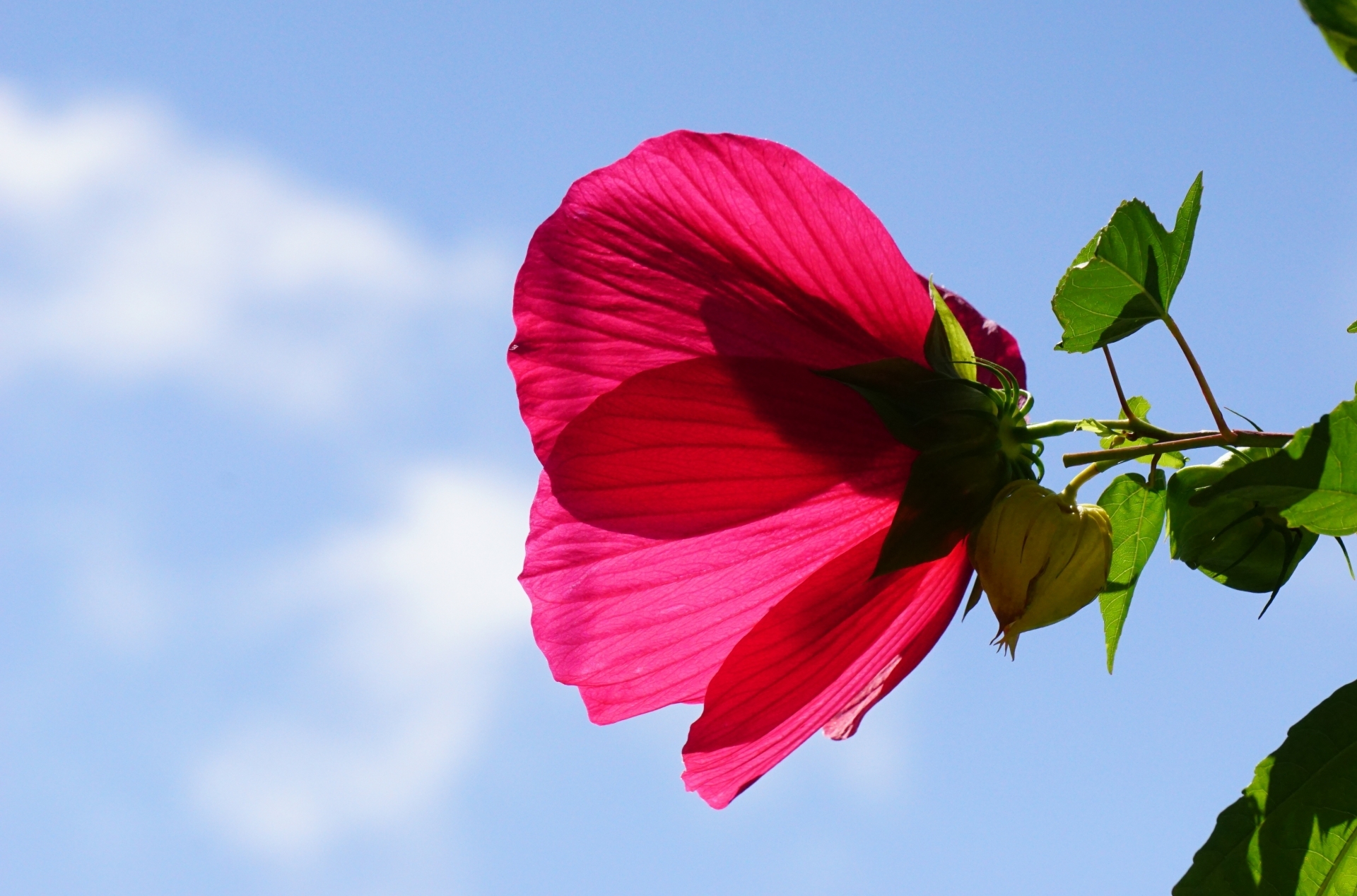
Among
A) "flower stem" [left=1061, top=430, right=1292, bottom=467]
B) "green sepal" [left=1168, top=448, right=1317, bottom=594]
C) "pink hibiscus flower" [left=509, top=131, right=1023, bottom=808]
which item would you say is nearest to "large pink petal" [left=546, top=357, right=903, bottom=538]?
"pink hibiscus flower" [left=509, top=131, right=1023, bottom=808]

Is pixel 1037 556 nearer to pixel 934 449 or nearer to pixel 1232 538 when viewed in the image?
→ pixel 934 449

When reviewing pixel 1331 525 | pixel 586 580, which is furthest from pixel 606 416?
pixel 1331 525

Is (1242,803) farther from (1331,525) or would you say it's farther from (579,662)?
(579,662)

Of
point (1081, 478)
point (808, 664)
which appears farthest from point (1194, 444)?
point (808, 664)

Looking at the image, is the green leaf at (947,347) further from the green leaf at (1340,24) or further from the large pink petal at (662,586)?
the green leaf at (1340,24)

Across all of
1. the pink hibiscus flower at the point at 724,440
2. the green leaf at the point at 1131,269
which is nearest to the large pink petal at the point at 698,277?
the pink hibiscus flower at the point at 724,440

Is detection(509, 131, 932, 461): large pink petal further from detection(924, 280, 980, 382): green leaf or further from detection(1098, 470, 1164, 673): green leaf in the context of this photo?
detection(1098, 470, 1164, 673): green leaf
